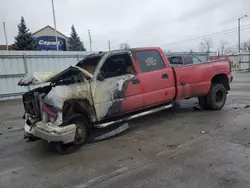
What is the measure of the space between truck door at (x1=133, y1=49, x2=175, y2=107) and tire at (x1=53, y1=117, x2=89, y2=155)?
1.58 m

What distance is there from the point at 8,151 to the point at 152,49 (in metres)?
4.09

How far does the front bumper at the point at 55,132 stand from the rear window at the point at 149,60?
2.31m

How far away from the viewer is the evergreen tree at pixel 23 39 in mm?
33125

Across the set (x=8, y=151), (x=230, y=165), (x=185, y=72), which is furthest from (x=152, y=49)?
(x=8, y=151)

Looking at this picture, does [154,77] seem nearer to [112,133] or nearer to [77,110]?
[112,133]

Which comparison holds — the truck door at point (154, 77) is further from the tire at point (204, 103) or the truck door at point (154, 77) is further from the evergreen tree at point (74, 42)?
the evergreen tree at point (74, 42)

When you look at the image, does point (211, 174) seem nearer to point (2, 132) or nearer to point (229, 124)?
point (229, 124)

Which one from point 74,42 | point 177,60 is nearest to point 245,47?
point 74,42

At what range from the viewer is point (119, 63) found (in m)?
5.48

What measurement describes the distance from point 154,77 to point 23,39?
32193mm

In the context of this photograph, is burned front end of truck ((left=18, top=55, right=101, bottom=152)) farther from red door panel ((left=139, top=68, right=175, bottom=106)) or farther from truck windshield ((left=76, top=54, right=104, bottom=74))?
red door panel ((left=139, top=68, right=175, bottom=106))

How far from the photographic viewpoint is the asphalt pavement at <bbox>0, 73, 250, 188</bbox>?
3.29m

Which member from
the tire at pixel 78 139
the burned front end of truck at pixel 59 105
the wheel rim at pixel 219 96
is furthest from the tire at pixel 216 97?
the tire at pixel 78 139

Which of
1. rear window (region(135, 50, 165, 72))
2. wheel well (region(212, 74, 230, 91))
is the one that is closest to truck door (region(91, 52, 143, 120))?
rear window (region(135, 50, 165, 72))
